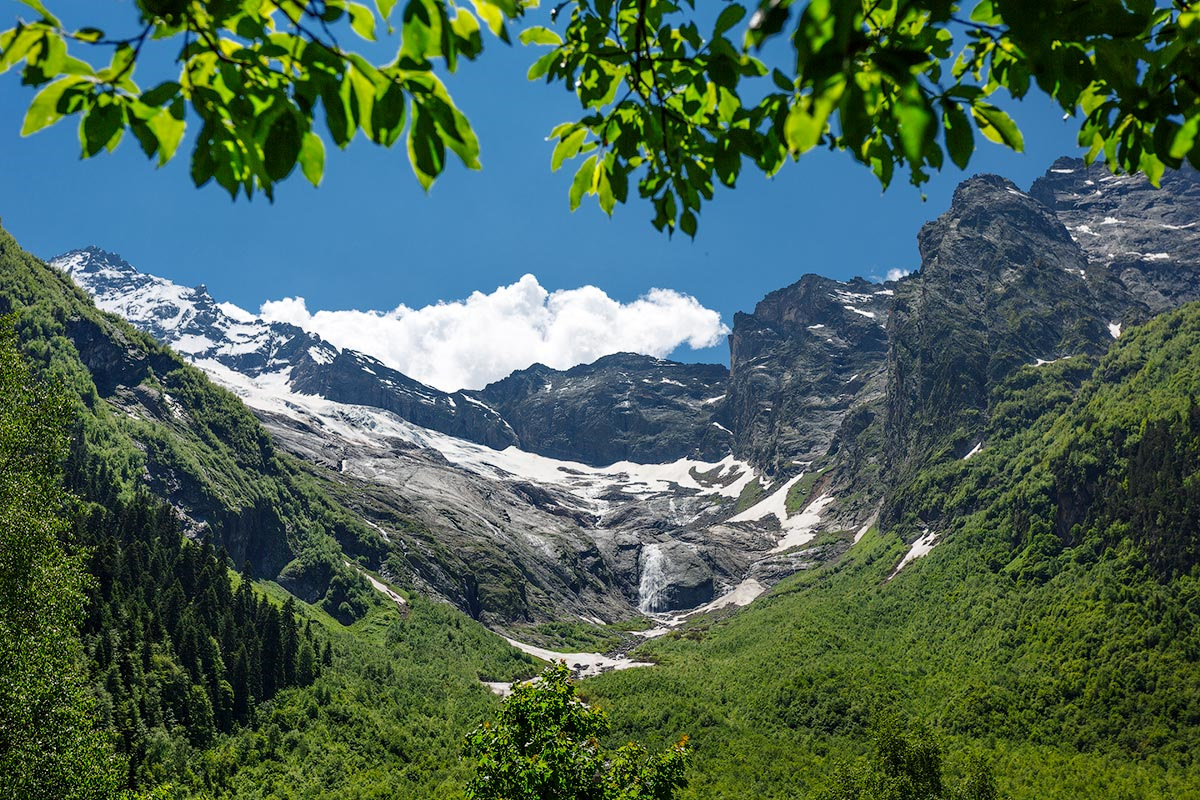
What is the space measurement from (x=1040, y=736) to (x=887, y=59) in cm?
9148

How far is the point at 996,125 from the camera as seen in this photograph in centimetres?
299

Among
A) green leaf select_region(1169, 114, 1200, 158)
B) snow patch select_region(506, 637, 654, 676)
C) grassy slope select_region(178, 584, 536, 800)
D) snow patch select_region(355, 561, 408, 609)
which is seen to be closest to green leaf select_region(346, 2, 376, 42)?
green leaf select_region(1169, 114, 1200, 158)

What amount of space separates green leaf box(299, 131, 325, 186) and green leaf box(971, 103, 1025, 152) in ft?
8.81

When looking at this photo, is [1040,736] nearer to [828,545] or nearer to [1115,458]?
[1115,458]

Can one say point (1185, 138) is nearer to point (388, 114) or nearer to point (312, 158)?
point (388, 114)

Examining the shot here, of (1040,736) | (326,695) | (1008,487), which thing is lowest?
(326,695)

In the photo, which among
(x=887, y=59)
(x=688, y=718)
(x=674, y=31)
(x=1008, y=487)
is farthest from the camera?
(x=1008, y=487)

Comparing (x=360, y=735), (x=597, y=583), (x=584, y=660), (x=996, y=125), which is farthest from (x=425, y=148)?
(x=597, y=583)

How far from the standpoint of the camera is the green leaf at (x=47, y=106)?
94.7 inches

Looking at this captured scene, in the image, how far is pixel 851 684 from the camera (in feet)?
291

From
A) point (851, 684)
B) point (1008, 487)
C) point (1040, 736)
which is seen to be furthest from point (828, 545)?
point (1040, 736)

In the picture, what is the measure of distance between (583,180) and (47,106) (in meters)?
2.30

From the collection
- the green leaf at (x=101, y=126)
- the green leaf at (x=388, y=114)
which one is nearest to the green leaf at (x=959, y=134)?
the green leaf at (x=388, y=114)

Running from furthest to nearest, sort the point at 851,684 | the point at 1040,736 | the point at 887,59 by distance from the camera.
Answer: the point at 851,684 < the point at 1040,736 < the point at 887,59
